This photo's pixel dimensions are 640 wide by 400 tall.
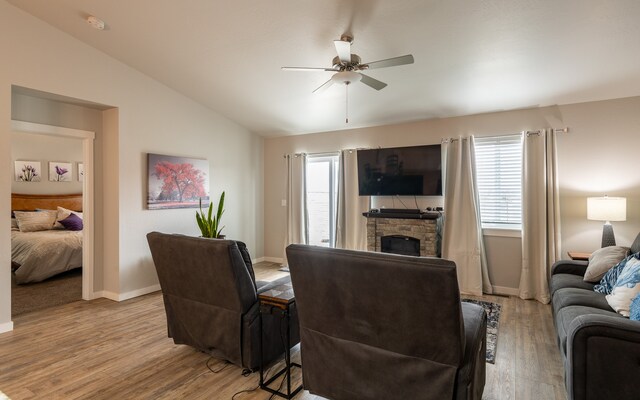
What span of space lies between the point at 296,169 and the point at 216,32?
10.2 ft

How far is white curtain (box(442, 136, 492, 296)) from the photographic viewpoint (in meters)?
4.63

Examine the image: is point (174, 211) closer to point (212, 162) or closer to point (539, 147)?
point (212, 162)

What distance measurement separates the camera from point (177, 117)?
5113 mm

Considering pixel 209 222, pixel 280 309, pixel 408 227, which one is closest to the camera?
pixel 280 309

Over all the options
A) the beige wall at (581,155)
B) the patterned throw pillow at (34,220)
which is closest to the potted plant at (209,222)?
the patterned throw pillow at (34,220)

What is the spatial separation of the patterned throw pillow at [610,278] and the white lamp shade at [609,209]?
3.13 feet

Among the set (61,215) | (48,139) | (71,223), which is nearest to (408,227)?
(71,223)

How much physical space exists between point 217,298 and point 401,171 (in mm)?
3424

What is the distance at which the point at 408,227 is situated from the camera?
16.2ft

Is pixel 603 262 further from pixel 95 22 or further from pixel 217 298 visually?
pixel 95 22

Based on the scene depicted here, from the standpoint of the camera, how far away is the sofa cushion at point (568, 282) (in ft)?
9.85

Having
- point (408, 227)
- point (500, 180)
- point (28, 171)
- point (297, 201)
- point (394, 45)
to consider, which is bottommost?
point (408, 227)

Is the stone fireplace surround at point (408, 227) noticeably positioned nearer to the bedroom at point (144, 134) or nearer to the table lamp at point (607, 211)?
the bedroom at point (144, 134)

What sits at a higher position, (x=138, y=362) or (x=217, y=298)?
(x=217, y=298)
